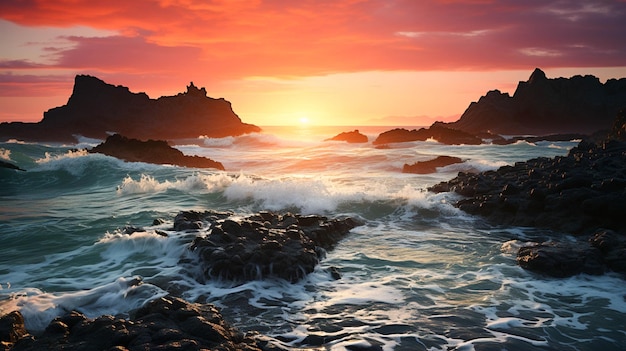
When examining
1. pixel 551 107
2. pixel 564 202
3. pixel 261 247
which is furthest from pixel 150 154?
pixel 551 107

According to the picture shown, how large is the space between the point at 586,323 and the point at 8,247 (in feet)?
42.1

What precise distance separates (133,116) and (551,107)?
97.5 meters

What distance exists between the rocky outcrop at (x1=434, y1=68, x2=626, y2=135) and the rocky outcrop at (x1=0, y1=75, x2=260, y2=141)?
193ft

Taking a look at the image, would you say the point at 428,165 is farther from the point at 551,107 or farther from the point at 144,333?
the point at 551,107

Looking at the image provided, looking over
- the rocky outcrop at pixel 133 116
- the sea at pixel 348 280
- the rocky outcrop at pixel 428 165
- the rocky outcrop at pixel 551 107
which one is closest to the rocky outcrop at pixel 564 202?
the sea at pixel 348 280

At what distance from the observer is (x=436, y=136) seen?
190ft

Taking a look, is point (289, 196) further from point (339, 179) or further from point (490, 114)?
point (490, 114)

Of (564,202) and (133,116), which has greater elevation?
(133,116)

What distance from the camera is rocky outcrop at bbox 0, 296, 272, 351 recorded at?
15.6ft

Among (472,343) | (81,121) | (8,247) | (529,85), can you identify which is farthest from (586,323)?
(81,121)

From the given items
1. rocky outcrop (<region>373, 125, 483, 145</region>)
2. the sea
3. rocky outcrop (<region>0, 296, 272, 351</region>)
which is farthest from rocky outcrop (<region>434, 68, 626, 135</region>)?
rocky outcrop (<region>0, 296, 272, 351</region>)

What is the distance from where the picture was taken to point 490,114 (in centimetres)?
9394

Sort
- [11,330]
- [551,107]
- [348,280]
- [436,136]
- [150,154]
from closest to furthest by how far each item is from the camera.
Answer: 1. [11,330]
2. [348,280]
3. [150,154]
4. [436,136]
5. [551,107]

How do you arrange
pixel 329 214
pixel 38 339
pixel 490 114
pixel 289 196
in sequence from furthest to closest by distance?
→ pixel 490 114 → pixel 289 196 → pixel 329 214 → pixel 38 339
